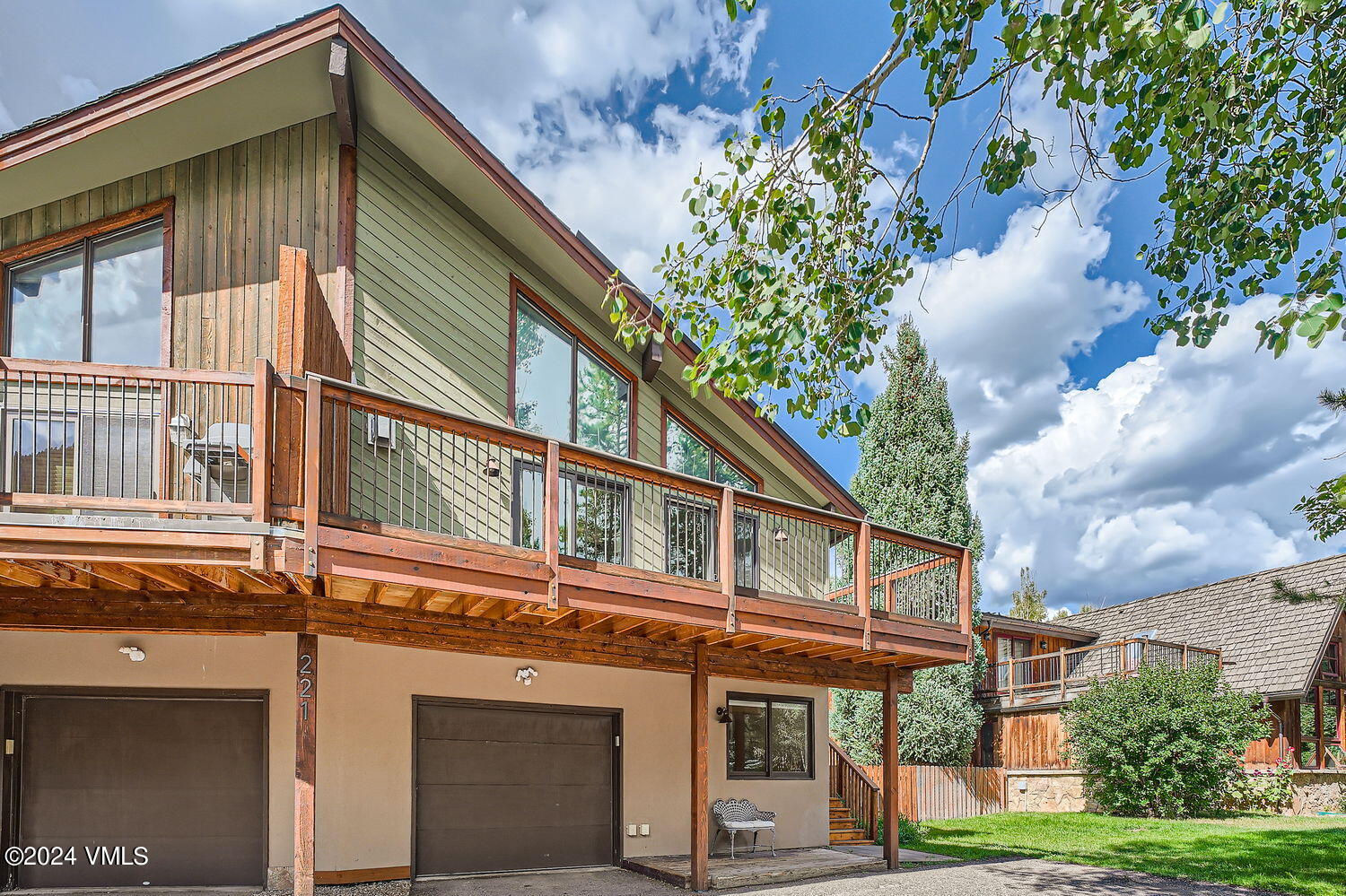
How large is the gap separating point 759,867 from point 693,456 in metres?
5.55

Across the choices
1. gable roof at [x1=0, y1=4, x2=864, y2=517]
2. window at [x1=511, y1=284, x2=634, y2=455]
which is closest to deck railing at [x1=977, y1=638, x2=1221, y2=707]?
window at [x1=511, y1=284, x2=634, y2=455]

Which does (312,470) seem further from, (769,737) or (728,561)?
(769,737)

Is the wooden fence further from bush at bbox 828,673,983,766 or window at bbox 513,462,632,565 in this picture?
window at bbox 513,462,632,565

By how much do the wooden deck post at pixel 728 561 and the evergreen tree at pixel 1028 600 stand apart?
32.9 metres

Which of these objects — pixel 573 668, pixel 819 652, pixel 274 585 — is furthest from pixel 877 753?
pixel 274 585

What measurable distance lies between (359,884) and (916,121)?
7913mm

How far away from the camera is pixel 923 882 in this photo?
32.0ft

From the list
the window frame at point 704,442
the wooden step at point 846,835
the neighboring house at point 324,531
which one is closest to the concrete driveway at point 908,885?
the neighboring house at point 324,531

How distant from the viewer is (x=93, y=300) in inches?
348

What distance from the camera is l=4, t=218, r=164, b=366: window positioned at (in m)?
8.72

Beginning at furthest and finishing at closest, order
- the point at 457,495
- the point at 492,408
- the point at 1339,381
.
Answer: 1. the point at 492,408
2. the point at 457,495
3. the point at 1339,381

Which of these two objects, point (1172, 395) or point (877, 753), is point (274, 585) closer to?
point (877, 753)

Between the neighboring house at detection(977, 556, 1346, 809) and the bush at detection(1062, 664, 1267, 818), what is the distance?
4.23 feet

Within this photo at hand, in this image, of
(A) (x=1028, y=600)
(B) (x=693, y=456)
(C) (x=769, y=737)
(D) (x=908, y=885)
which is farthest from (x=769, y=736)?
(A) (x=1028, y=600)
